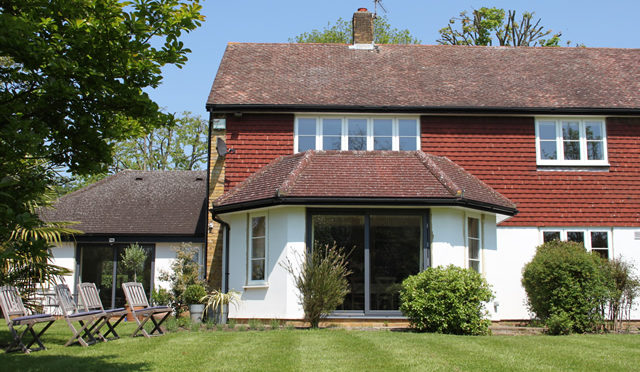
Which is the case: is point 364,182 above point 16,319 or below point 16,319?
above

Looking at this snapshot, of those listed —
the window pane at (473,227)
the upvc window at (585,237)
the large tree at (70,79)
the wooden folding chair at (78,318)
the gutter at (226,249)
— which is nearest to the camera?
the large tree at (70,79)

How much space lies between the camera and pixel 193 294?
14211mm

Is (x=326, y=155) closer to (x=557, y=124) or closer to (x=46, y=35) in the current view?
(x=557, y=124)

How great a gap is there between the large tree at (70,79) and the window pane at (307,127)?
30.6ft

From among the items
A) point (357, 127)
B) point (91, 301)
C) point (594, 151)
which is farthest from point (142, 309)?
point (594, 151)

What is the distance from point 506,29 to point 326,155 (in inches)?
879

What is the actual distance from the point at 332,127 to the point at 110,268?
29.5 feet

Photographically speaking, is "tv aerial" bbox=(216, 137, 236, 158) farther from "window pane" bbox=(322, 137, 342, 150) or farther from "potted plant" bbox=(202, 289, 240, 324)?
"potted plant" bbox=(202, 289, 240, 324)

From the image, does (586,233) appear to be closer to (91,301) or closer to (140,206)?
(91,301)

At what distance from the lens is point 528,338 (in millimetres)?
10898

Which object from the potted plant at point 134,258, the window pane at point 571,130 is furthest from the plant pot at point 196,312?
the window pane at point 571,130

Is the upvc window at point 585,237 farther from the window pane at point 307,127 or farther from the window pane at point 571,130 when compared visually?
the window pane at point 307,127

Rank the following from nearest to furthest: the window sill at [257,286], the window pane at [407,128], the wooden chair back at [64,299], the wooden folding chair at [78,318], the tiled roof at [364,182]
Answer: the wooden folding chair at [78,318], the wooden chair back at [64,299], the tiled roof at [364,182], the window sill at [257,286], the window pane at [407,128]

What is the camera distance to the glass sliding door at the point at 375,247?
44.9ft
